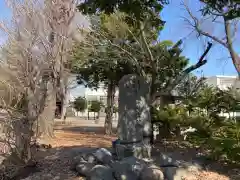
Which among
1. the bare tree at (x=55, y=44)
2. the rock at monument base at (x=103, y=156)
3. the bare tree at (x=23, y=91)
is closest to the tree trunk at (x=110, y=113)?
the bare tree at (x=55, y=44)

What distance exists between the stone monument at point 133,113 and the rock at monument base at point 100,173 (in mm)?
1313

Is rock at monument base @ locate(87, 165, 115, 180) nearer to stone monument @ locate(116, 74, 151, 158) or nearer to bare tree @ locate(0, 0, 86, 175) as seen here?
stone monument @ locate(116, 74, 151, 158)

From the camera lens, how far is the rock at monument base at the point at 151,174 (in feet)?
20.1

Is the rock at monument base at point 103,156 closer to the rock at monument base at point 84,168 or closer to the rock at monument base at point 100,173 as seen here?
the rock at monument base at point 84,168

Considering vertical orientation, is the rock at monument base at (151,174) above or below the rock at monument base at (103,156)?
below

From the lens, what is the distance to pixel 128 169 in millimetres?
6297

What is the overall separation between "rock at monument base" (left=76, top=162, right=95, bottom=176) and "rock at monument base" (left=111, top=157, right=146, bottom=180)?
445mm

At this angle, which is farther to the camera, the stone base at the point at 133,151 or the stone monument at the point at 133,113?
the stone monument at the point at 133,113

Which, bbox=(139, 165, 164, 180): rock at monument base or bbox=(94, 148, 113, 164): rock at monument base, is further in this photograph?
bbox=(94, 148, 113, 164): rock at monument base

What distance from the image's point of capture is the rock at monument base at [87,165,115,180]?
6146mm

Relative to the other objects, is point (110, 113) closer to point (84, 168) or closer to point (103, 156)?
point (103, 156)

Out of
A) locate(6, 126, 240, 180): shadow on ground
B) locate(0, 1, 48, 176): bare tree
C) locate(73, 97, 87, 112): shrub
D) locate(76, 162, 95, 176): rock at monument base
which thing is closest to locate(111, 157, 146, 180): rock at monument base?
locate(76, 162, 95, 176): rock at monument base

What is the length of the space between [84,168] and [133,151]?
1276mm

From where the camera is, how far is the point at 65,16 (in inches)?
417
